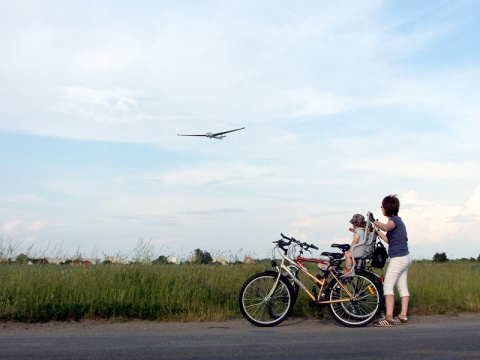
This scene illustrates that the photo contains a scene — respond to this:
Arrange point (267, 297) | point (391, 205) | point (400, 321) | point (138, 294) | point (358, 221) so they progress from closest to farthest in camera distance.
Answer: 1. point (267, 297)
2. point (400, 321)
3. point (391, 205)
4. point (358, 221)
5. point (138, 294)

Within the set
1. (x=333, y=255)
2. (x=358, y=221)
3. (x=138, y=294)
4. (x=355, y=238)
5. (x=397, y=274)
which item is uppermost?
(x=358, y=221)

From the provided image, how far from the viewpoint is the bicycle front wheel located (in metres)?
10.7

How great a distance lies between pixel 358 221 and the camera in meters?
11.2

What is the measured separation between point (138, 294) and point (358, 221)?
14.1 feet

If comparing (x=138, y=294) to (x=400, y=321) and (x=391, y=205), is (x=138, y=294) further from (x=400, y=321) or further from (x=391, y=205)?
(x=391, y=205)

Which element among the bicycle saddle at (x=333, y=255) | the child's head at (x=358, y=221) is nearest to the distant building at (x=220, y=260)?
the bicycle saddle at (x=333, y=255)

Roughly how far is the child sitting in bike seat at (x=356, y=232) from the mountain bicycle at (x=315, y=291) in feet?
0.36

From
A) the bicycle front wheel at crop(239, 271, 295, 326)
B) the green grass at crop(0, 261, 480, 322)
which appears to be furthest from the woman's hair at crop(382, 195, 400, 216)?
the green grass at crop(0, 261, 480, 322)

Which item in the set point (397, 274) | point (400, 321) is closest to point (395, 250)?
point (397, 274)

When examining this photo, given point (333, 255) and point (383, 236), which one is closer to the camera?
point (333, 255)

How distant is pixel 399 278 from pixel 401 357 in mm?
4008

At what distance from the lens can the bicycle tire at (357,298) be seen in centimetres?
1062

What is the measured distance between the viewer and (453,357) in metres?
7.20

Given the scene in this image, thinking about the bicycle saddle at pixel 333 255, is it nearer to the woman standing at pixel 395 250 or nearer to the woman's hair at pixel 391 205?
the woman standing at pixel 395 250
